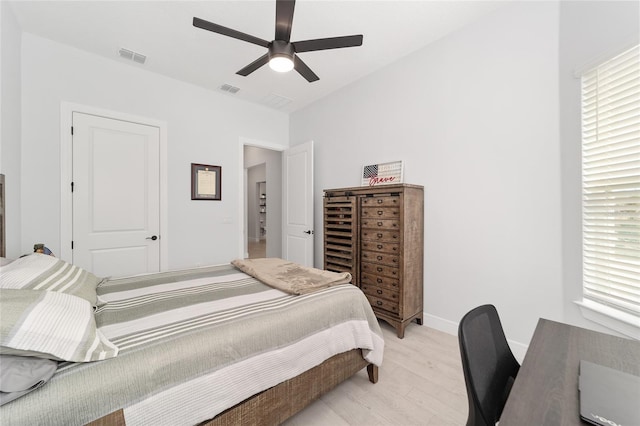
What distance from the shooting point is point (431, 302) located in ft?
8.95

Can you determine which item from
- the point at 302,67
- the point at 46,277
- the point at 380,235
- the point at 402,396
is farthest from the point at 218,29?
the point at 402,396

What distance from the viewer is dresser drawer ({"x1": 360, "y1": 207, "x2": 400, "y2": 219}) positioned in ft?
8.37

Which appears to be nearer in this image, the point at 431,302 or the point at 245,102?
the point at 431,302

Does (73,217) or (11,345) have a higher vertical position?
(73,217)

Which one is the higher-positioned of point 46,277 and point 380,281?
point 46,277

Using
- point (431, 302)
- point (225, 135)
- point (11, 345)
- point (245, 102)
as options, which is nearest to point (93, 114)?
point (225, 135)

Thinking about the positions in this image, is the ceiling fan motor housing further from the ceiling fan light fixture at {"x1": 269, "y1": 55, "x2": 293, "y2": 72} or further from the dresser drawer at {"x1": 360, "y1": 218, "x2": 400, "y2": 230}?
the dresser drawer at {"x1": 360, "y1": 218, "x2": 400, "y2": 230}

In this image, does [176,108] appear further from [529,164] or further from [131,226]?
[529,164]

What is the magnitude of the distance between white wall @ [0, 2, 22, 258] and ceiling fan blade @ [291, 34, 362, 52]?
2.27 meters

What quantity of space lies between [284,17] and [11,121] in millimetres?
2508

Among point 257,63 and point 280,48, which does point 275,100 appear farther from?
point 280,48

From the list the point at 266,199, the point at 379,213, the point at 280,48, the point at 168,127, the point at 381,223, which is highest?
the point at 280,48

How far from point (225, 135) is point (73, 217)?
2.02 meters

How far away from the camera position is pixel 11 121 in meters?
2.21
